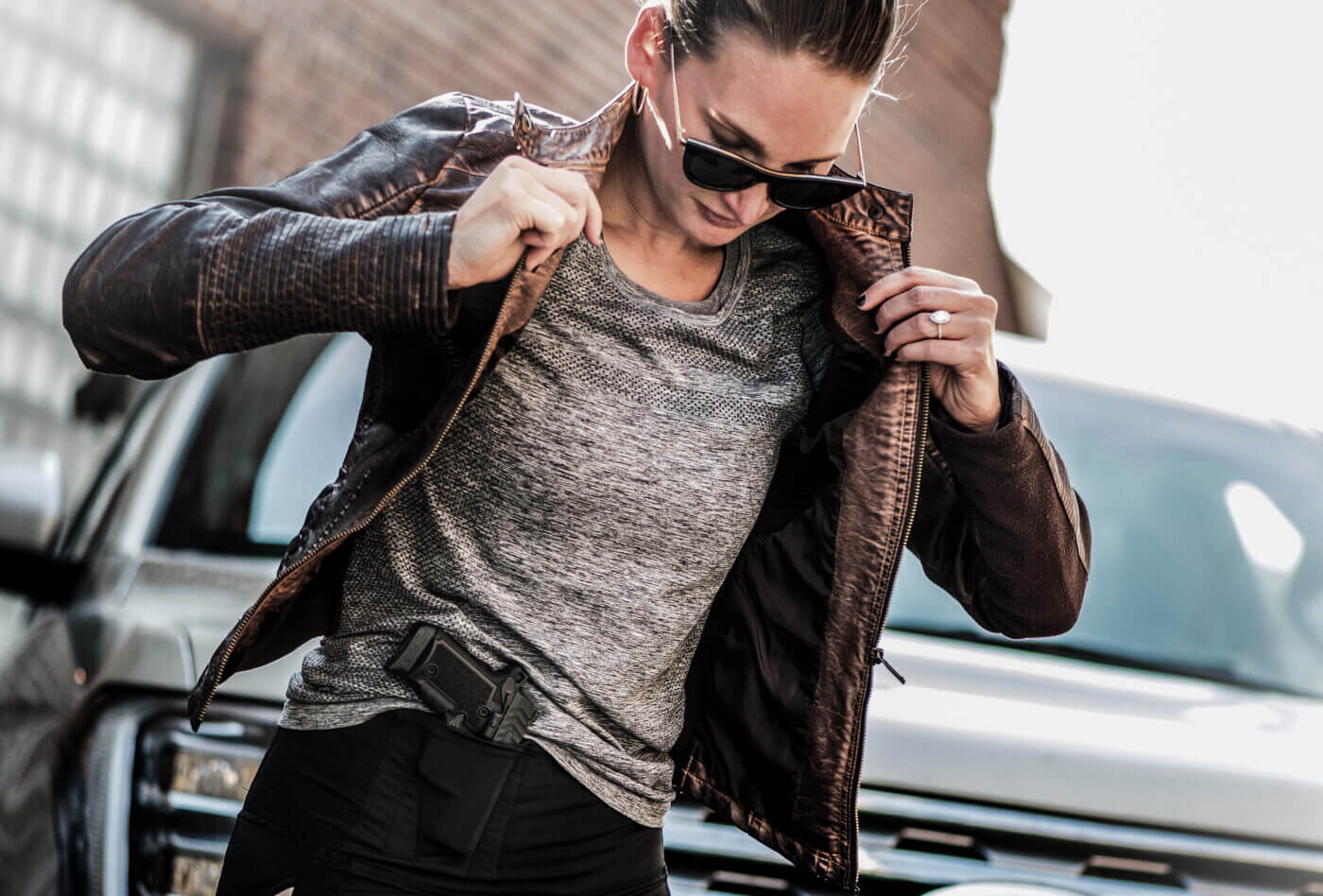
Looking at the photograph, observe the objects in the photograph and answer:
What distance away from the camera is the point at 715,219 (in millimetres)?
1465

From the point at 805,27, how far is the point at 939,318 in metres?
0.35

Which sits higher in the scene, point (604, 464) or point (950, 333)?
point (950, 333)

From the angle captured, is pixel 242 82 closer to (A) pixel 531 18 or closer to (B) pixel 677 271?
(A) pixel 531 18

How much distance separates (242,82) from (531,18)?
159cm

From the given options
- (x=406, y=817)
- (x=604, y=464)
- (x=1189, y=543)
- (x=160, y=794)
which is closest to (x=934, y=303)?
(x=604, y=464)

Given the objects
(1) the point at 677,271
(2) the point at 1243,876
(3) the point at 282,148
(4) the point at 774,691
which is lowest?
(2) the point at 1243,876

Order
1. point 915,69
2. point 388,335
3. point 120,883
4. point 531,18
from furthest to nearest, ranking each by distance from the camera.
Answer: point 915,69
point 531,18
point 120,883
point 388,335

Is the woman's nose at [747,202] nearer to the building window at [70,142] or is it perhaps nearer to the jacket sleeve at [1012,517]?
the jacket sleeve at [1012,517]

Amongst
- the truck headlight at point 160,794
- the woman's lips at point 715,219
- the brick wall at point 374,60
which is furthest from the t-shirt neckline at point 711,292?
the brick wall at point 374,60

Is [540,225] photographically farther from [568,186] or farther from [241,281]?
[241,281]

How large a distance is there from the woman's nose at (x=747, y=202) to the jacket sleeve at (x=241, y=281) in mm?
360

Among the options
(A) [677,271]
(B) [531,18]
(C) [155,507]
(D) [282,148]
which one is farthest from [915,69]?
(A) [677,271]

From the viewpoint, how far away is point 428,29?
19.7 feet

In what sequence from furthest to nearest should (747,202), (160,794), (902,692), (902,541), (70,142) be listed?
(70,142) < (902,692) < (160,794) < (902,541) < (747,202)
